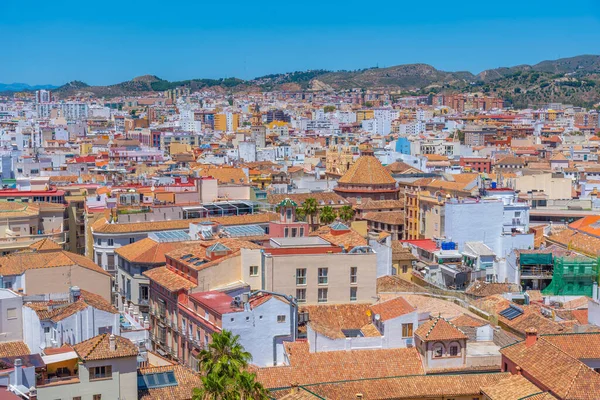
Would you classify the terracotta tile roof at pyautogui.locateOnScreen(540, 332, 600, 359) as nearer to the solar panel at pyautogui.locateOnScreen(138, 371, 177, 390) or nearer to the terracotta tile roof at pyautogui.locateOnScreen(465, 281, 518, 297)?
the solar panel at pyautogui.locateOnScreen(138, 371, 177, 390)

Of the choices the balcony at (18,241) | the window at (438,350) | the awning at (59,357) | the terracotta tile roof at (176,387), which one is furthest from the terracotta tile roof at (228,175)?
the awning at (59,357)

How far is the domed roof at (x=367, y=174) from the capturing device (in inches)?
2904

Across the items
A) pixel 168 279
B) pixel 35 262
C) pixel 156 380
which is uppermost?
pixel 35 262

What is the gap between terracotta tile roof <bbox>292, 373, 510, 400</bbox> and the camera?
27703 millimetres

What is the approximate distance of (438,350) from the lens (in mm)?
30359

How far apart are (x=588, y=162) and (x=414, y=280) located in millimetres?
78246

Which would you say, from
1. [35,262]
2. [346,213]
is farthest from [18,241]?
[346,213]

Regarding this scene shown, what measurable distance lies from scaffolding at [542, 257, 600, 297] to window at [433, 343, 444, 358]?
1370 cm

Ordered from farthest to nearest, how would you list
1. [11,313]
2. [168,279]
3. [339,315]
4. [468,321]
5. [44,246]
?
[44,246] < [168,279] < [339,315] < [468,321] < [11,313]

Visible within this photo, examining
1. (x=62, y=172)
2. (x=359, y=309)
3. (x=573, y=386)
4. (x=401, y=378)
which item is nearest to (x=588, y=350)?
(x=573, y=386)

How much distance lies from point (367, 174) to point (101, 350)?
49.6 meters

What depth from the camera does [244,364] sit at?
25.8 metres

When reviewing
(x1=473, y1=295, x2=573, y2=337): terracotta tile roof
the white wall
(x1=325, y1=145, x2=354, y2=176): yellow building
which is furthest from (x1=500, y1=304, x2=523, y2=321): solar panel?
(x1=325, y1=145, x2=354, y2=176): yellow building

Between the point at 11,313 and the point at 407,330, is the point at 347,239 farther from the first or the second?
the point at 11,313
